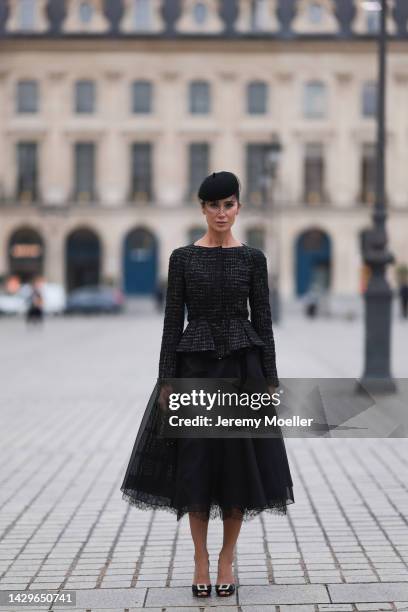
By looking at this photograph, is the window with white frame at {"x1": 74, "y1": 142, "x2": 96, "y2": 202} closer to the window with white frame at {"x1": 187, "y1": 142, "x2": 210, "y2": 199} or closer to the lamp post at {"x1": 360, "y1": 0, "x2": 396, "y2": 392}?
the window with white frame at {"x1": 187, "y1": 142, "x2": 210, "y2": 199}

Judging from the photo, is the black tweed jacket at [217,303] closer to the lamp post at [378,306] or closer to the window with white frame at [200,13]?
the lamp post at [378,306]

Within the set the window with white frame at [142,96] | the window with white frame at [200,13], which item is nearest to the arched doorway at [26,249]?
the window with white frame at [142,96]

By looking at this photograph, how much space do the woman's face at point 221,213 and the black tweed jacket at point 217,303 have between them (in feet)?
0.36

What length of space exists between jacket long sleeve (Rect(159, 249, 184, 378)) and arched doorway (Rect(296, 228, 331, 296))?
58707 millimetres

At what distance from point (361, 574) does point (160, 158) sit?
59522 millimetres

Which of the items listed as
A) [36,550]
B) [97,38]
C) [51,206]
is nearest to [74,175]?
[51,206]

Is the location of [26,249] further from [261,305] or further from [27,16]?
[261,305]

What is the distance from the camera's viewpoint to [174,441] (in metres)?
5.34

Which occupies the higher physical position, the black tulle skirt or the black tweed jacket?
the black tweed jacket

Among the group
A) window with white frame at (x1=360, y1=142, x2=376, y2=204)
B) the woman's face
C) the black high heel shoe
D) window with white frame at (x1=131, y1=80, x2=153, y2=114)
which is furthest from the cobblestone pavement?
window with white frame at (x1=360, y1=142, x2=376, y2=204)

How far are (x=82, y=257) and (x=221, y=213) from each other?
58.7 m

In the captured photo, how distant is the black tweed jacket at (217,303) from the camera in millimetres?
5312

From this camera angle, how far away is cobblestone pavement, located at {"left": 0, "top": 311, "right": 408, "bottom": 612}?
5.56 meters

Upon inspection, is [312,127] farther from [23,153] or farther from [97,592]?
[97,592]
